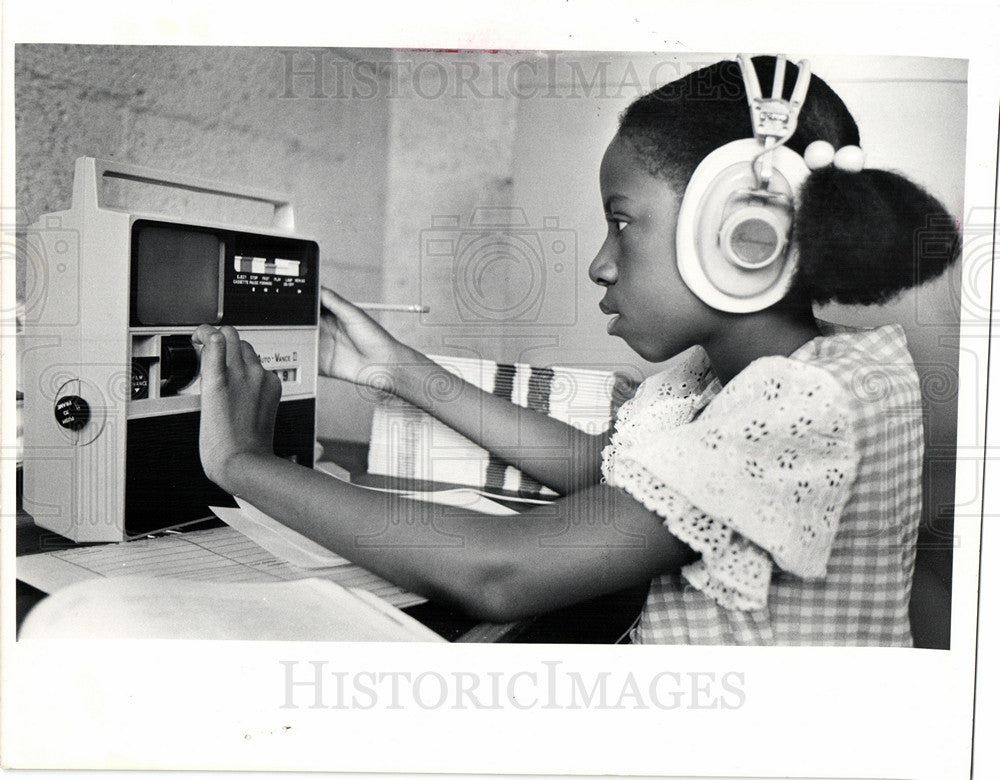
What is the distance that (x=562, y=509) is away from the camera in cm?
71

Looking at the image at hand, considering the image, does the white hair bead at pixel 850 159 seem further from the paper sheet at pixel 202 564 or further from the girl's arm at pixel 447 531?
the paper sheet at pixel 202 564

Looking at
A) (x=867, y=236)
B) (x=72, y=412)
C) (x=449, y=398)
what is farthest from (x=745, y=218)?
(x=72, y=412)

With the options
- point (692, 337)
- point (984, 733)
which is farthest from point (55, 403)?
point (984, 733)

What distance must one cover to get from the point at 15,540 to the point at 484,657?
1.38 ft

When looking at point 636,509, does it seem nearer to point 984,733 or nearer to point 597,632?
point 597,632

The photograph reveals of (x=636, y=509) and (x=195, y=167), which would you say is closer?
→ (x=636, y=509)

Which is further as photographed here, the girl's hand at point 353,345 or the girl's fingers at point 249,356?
the girl's hand at point 353,345

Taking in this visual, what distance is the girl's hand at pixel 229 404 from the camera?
717mm

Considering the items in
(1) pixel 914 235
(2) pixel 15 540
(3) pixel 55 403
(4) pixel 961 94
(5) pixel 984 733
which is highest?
(4) pixel 961 94

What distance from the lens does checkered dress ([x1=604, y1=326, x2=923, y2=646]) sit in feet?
2.00

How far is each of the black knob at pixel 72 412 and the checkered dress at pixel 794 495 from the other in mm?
452

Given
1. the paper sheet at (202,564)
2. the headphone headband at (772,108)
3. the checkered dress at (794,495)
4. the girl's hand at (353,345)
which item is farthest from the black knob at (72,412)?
the headphone headband at (772,108)

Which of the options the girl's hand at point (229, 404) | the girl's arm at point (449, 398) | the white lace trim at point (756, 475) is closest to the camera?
the white lace trim at point (756, 475)

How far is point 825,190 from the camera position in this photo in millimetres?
680
